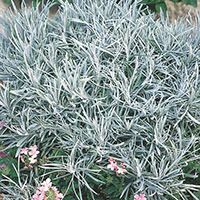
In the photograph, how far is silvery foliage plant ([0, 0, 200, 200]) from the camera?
1.53 meters

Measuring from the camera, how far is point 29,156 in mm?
1647

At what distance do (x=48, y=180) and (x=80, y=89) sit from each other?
0.43m

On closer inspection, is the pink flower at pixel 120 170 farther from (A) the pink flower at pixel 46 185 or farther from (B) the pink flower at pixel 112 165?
(A) the pink flower at pixel 46 185

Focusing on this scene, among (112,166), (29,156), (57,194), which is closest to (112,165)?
(112,166)

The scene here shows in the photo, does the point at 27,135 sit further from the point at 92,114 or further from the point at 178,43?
the point at 178,43

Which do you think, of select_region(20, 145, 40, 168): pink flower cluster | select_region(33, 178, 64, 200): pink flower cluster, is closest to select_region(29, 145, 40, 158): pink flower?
select_region(20, 145, 40, 168): pink flower cluster

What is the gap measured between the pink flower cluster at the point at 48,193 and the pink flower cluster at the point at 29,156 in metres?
0.12

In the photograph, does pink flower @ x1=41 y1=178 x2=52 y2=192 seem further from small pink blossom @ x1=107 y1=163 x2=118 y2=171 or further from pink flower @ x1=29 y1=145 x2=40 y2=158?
small pink blossom @ x1=107 y1=163 x2=118 y2=171

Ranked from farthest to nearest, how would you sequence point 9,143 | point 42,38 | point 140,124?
point 42,38 < point 9,143 < point 140,124

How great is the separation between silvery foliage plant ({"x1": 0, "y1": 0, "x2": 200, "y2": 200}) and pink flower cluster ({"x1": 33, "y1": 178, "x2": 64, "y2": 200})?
0.07 metres

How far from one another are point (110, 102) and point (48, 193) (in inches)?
20.1

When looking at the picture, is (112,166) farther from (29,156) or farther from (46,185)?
(29,156)

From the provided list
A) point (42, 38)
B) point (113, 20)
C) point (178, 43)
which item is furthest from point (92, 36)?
point (178, 43)

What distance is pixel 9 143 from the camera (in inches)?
70.4
